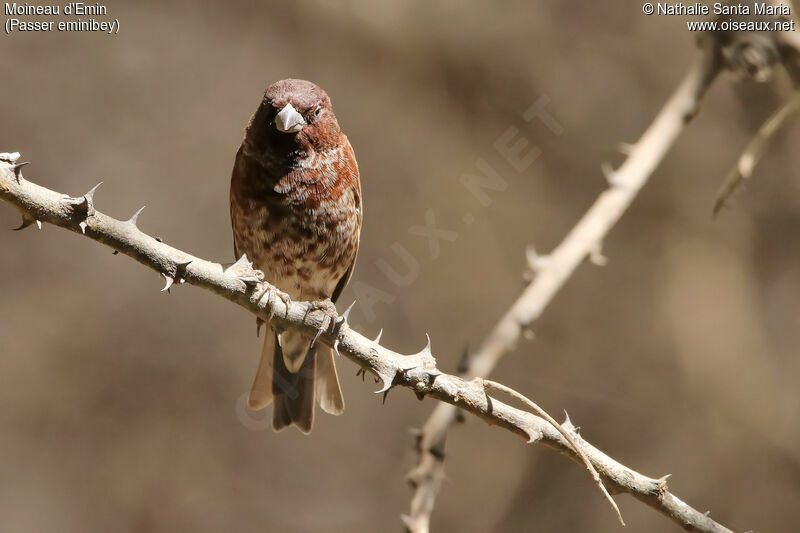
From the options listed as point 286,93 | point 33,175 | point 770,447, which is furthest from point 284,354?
point 770,447

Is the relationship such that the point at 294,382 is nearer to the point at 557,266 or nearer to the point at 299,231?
the point at 299,231

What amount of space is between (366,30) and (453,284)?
1690mm

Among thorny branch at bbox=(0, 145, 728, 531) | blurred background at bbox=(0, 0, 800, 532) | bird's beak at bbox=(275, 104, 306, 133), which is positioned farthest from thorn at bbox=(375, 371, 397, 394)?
blurred background at bbox=(0, 0, 800, 532)

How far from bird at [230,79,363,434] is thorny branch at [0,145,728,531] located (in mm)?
574

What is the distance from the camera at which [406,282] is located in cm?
482

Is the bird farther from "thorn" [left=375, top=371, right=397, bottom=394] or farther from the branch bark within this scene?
"thorn" [left=375, top=371, right=397, bottom=394]

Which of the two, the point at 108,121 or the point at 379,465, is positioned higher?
the point at 108,121

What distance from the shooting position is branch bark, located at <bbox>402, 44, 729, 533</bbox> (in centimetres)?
244

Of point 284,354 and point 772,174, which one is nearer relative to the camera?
point 284,354

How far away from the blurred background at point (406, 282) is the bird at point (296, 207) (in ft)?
4.17

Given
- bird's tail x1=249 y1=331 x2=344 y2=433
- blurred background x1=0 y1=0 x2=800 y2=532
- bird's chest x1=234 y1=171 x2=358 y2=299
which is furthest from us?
blurred background x1=0 y1=0 x2=800 y2=532

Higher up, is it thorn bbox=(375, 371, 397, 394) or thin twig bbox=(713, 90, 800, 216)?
thin twig bbox=(713, 90, 800, 216)

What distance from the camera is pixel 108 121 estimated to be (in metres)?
4.56

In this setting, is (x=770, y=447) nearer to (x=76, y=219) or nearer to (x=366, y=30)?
(x=366, y=30)
